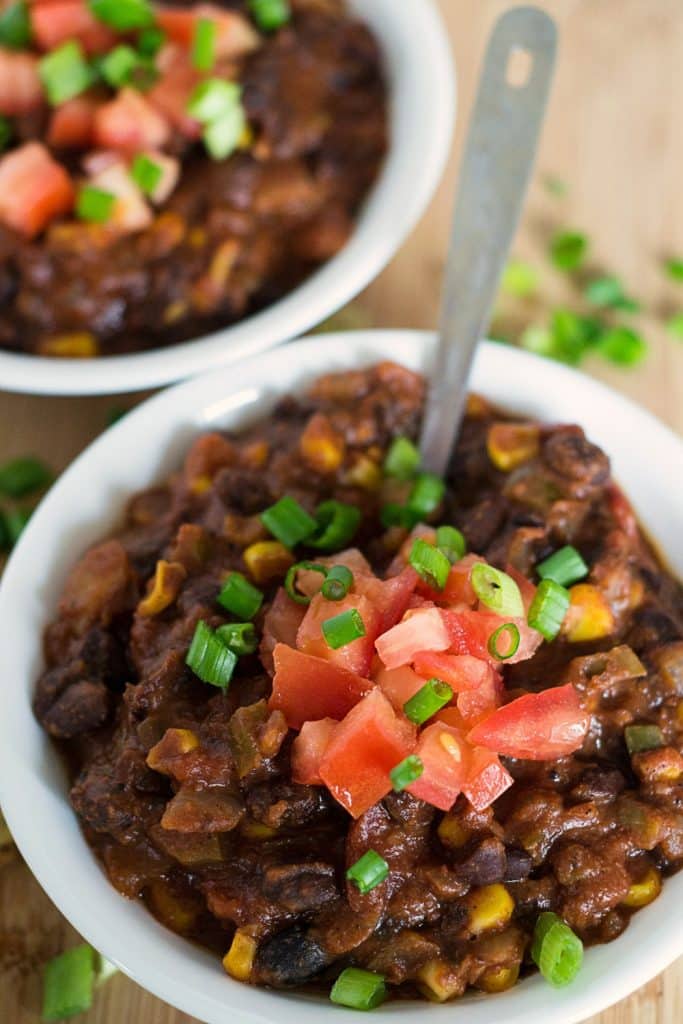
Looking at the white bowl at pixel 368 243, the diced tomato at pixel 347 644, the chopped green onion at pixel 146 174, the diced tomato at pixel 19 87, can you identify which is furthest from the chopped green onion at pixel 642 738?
the diced tomato at pixel 19 87

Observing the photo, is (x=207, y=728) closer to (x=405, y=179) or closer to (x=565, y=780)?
(x=565, y=780)

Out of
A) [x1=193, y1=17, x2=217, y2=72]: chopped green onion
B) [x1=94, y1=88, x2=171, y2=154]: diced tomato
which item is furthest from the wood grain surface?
[x1=193, y1=17, x2=217, y2=72]: chopped green onion

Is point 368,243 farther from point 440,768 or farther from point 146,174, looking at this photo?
point 440,768

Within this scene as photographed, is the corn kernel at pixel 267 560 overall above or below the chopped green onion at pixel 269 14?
below

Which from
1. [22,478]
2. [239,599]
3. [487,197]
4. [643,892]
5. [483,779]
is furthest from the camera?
[22,478]

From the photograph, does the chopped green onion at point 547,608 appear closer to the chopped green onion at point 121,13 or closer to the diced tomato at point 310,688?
the diced tomato at point 310,688

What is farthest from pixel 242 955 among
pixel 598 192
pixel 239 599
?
pixel 598 192
